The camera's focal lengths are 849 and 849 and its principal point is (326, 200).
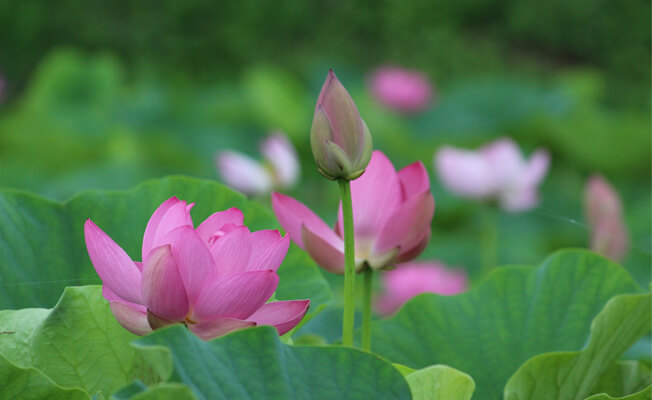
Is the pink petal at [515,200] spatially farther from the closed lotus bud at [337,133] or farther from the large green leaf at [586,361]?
the closed lotus bud at [337,133]

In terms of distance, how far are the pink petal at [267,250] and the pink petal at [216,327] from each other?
28 millimetres

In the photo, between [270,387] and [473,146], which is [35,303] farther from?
[473,146]

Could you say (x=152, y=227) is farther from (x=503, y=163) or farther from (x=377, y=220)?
(x=503, y=163)

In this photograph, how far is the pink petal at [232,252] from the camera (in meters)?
0.38

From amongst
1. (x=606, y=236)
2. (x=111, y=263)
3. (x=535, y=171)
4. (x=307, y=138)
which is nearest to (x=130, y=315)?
(x=111, y=263)

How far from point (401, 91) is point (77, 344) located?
2293mm

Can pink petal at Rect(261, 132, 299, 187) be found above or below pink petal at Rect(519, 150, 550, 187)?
below

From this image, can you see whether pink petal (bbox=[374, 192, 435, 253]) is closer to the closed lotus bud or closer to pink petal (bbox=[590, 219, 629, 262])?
the closed lotus bud

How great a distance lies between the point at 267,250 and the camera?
39cm

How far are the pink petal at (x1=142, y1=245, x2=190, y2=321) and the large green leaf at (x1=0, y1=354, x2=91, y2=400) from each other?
0.17 ft

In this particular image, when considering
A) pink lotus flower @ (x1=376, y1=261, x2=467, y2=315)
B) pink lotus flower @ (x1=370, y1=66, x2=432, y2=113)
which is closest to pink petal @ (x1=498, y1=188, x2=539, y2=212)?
pink lotus flower @ (x1=376, y1=261, x2=467, y2=315)

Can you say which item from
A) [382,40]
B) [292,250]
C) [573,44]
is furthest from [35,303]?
[573,44]

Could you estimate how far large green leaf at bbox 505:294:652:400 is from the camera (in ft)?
1.45

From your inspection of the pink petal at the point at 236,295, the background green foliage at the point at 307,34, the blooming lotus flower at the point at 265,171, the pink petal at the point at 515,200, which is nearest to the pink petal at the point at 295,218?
the pink petal at the point at 236,295
